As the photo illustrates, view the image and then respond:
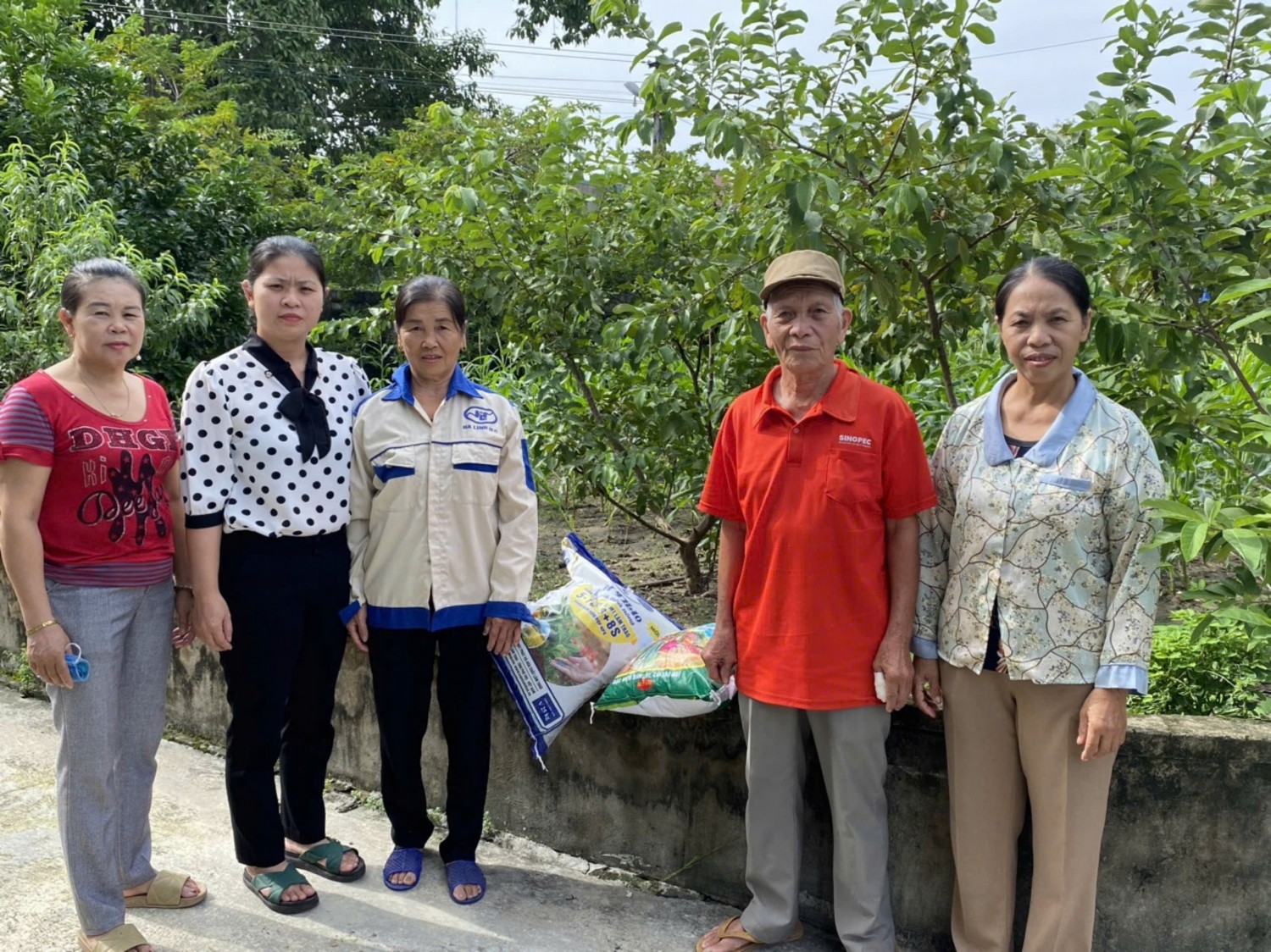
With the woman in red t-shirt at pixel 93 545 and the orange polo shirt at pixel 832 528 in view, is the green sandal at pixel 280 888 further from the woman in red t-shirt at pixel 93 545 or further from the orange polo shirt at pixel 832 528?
the orange polo shirt at pixel 832 528

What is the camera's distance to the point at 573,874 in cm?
365

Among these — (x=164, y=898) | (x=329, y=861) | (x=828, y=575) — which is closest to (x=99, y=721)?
(x=164, y=898)

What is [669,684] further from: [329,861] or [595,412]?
[595,412]

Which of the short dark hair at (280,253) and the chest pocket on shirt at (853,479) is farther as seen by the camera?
the short dark hair at (280,253)

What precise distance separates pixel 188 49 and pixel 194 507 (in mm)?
Answer: 13094

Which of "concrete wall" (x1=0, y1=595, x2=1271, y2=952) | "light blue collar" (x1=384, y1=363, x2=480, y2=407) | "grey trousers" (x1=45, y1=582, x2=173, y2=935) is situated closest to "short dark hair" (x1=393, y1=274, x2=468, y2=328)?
"light blue collar" (x1=384, y1=363, x2=480, y2=407)

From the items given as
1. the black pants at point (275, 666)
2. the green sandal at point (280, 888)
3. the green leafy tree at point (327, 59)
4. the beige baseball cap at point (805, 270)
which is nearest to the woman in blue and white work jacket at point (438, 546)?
the black pants at point (275, 666)

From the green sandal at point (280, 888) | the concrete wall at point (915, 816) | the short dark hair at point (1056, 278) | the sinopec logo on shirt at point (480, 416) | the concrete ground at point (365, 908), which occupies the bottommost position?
the concrete ground at point (365, 908)

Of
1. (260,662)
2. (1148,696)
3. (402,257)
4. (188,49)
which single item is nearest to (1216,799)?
(1148,696)

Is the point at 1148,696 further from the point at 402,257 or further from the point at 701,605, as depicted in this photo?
the point at 402,257

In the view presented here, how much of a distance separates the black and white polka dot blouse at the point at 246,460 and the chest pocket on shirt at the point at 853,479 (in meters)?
1.46

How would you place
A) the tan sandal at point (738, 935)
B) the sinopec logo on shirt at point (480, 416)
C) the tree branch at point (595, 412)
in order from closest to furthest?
the tan sandal at point (738, 935), the sinopec logo on shirt at point (480, 416), the tree branch at point (595, 412)

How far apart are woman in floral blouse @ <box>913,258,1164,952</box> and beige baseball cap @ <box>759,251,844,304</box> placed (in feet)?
1.37

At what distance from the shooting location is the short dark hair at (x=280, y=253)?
3229 millimetres
